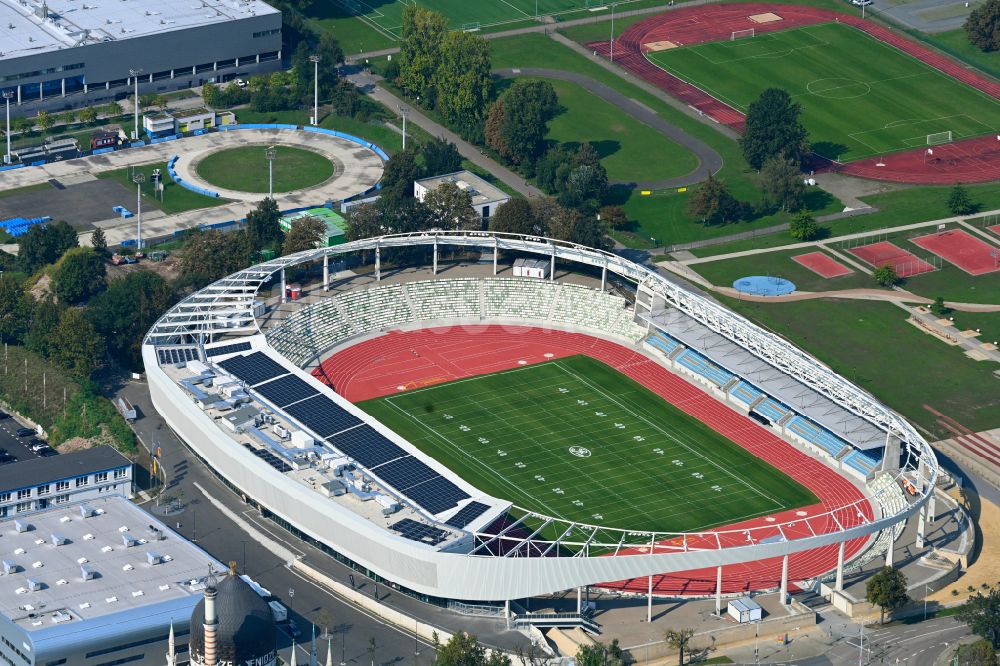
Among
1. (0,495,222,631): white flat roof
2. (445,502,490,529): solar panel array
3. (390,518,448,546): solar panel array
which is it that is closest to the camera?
(0,495,222,631): white flat roof

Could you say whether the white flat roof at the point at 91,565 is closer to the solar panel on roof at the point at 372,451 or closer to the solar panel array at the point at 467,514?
the solar panel on roof at the point at 372,451

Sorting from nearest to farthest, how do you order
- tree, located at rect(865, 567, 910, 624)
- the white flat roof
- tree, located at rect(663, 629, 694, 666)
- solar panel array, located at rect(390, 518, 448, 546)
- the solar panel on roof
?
1. the white flat roof
2. tree, located at rect(663, 629, 694, 666)
3. solar panel array, located at rect(390, 518, 448, 546)
4. tree, located at rect(865, 567, 910, 624)
5. the solar panel on roof

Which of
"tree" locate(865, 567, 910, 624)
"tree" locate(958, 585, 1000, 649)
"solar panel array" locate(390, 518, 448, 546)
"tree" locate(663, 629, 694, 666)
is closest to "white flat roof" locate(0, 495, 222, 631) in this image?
"solar panel array" locate(390, 518, 448, 546)

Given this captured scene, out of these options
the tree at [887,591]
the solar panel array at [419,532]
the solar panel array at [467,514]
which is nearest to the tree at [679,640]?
the tree at [887,591]

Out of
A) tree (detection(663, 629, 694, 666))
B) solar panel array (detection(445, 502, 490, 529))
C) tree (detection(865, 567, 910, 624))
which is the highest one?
solar panel array (detection(445, 502, 490, 529))

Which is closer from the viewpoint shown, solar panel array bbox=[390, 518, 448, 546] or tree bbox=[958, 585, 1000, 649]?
tree bbox=[958, 585, 1000, 649]

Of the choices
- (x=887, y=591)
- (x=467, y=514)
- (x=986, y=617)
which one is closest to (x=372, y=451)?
(x=467, y=514)

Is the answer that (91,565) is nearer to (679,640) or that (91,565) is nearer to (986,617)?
(679,640)

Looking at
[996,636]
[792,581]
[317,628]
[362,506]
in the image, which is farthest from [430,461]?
[996,636]

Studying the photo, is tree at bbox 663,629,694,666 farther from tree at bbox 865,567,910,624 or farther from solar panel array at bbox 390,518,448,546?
solar panel array at bbox 390,518,448,546
